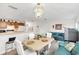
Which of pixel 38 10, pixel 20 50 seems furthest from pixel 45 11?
pixel 20 50

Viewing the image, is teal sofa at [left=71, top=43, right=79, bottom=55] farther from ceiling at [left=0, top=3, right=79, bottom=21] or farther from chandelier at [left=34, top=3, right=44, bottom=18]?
chandelier at [left=34, top=3, right=44, bottom=18]

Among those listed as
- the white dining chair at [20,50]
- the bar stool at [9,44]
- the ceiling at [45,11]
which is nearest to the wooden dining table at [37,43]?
the white dining chair at [20,50]

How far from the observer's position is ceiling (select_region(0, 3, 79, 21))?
141 centimetres

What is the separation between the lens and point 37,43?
4.74 ft

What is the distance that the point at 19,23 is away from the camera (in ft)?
4.67

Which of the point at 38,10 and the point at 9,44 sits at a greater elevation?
the point at 38,10

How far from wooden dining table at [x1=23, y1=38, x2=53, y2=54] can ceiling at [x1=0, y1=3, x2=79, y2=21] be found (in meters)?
0.27

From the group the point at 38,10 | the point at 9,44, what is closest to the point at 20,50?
the point at 9,44

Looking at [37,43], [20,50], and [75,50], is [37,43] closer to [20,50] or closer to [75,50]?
[20,50]

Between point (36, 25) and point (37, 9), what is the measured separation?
0.66 feet

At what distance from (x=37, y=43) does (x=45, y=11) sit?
1.37 feet

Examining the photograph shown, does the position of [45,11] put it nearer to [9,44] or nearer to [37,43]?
[37,43]
